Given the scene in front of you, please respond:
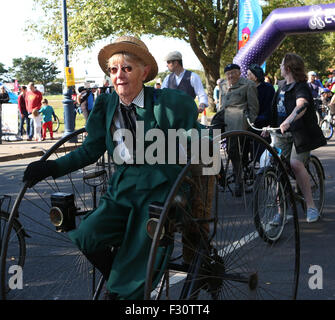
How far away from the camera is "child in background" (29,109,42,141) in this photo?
55.4ft

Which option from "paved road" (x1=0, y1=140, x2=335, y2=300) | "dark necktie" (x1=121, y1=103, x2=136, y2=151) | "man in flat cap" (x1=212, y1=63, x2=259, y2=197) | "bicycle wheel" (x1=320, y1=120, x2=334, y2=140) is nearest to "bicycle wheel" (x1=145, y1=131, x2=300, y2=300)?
"paved road" (x1=0, y1=140, x2=335, y2=300)

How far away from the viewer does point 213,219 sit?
109 inches

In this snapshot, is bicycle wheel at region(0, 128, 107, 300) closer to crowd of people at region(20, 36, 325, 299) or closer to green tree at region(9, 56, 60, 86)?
crowd of people at region(20, 36, 325, 299)

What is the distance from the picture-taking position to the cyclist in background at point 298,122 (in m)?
5.94

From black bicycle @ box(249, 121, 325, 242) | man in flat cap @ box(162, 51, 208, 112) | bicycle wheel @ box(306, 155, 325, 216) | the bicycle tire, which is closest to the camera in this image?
black bicycle @ box(249, 121, 325, 242)

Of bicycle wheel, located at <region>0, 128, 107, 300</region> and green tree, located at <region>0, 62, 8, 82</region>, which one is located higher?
green tree, located at <region>0, 62, 8, 82</region>

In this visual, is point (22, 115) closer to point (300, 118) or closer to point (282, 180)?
point (300, 118)

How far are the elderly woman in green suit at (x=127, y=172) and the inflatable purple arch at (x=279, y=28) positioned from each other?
1378 cm

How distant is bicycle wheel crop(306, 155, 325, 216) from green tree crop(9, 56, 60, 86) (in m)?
114

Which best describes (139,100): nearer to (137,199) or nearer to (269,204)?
(137,199)

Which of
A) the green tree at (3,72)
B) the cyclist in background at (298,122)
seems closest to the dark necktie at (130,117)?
the cyclist in background at (298,122)

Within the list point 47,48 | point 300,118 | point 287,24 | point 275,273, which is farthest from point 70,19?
point 275,273

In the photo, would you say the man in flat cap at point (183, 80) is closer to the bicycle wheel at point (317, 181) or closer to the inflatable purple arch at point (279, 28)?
the bicycle wheel at point (317, 181)
